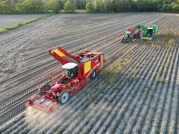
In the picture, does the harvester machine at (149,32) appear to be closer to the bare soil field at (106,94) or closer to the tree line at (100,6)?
the bare soil field at (106,94)

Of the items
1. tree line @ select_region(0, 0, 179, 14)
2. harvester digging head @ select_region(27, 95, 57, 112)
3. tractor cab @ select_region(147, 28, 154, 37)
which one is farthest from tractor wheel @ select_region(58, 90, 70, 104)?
tree line @ select_region(0, 0, 179, 14)

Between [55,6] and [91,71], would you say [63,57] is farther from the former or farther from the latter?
[55,6]

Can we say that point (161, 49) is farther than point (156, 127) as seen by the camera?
Yes

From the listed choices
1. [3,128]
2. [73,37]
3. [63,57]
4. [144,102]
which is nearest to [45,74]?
[63,57]

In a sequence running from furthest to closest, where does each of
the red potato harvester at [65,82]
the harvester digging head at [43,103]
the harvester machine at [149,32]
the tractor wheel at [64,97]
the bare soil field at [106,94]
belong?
the harvester machine at [149,32] < the tractor wheel at [64,97] < the red potato harvester at [65,82] < the harvester digging head at [43,103] < the bare soil field at [106,94]

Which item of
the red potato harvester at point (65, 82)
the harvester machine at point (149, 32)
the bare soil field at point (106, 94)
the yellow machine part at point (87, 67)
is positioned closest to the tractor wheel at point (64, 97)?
the red potato harvester at point (65, 82)

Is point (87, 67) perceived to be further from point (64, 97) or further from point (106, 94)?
point (64, 97)
